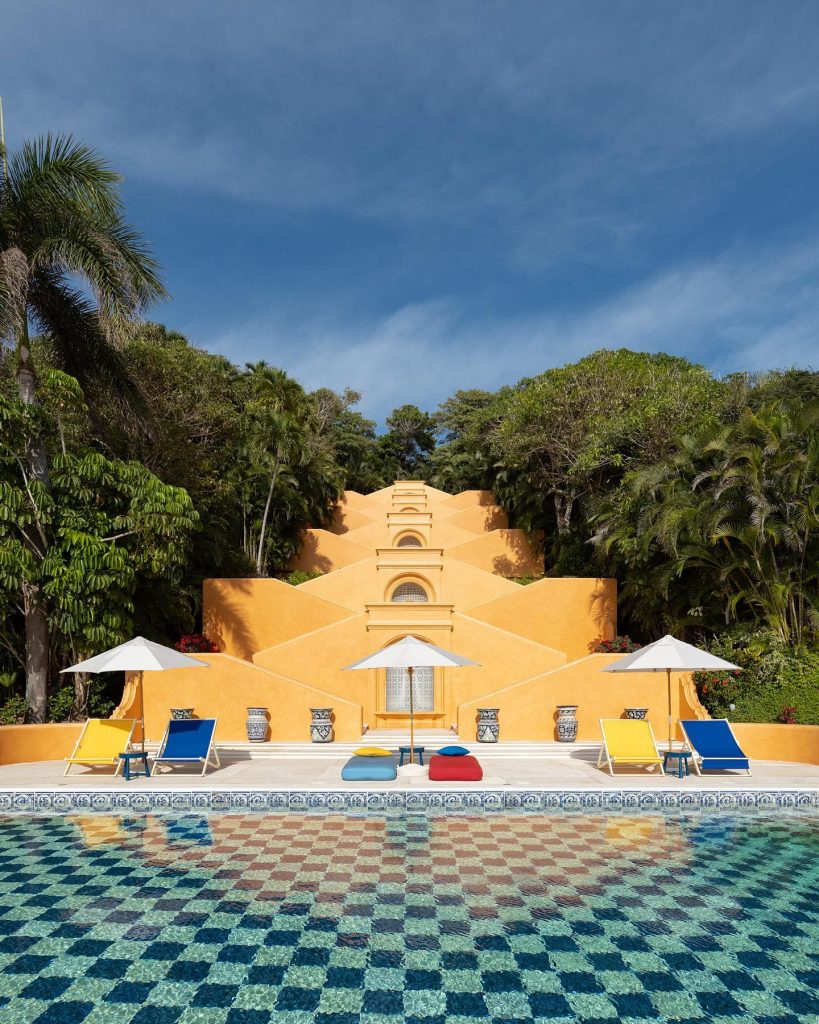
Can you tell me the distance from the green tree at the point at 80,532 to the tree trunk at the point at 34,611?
17cm

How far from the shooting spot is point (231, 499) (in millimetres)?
26281

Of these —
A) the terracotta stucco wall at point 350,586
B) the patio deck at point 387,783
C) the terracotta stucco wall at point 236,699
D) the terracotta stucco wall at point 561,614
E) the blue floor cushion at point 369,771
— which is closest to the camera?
the patio deck at point 387,783

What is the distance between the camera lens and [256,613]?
22047 mm

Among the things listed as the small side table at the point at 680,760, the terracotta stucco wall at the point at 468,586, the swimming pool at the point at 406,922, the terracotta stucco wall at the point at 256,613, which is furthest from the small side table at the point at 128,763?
the terracotta stucco wall at the point at 468,586

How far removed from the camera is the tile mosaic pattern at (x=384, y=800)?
34.0 feet

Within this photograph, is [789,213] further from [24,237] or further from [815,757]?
[24,237]

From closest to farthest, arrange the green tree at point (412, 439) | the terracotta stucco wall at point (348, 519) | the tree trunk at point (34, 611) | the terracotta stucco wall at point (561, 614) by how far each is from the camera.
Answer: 1. the tree trunk at point (34, 611)
2. the terracotta stucco wall at point (561, 614)
3. the terracotta stucco wall at point (348, 519)
4. the green tree at point (412, 439)

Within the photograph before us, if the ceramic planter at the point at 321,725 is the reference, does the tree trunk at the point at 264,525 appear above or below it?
above

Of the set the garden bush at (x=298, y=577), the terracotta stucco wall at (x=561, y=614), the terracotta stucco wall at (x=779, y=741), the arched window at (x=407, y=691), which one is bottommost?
the terracotta stucco wall at (x=779, y=741)

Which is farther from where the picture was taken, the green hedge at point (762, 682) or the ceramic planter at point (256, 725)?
the ceramic planter at point (256, 725)

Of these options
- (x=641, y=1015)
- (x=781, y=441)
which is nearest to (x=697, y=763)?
(x=781, y=441)

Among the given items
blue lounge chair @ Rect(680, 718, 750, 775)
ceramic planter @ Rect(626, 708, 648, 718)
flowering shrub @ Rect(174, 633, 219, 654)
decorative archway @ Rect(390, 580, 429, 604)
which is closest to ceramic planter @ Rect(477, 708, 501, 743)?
ceramic planter @ Rect(626, 708, 648, 718)

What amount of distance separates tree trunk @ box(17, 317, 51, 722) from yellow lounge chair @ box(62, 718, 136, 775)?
8.54 feet

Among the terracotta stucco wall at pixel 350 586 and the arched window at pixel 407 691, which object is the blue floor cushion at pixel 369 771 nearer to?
the arched window at pixel 407 691
